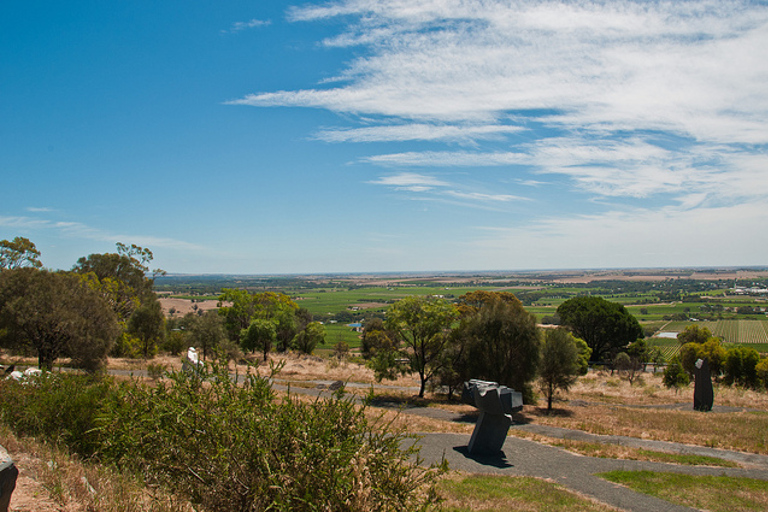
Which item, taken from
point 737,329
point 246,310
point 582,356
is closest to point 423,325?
point 582,356

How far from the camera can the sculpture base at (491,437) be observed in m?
13.7

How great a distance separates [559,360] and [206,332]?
2443 cm

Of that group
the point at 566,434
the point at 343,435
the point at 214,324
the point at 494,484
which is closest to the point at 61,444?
the point at 343,435

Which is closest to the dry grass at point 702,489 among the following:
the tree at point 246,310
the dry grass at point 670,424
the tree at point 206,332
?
the dry grass at point 670,424

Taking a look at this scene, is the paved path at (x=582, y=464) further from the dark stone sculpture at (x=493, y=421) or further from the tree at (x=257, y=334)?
the tree at (x=257, y=334)

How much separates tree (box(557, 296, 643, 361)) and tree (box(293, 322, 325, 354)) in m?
29.2

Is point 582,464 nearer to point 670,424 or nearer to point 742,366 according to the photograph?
point 670,424

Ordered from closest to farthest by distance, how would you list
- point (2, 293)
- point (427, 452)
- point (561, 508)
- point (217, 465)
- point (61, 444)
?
point (217, 465) → point (61, 444) → point (561, 508) → point (427, 452) → point (2, 293)

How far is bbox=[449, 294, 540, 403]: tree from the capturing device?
72.3 feet

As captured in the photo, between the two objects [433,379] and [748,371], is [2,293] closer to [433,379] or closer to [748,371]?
[433,379]

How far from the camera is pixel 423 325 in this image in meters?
23.5

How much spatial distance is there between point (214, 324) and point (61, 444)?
27.9 meters

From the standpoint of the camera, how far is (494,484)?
10500mm

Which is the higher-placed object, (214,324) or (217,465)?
(217,465)
